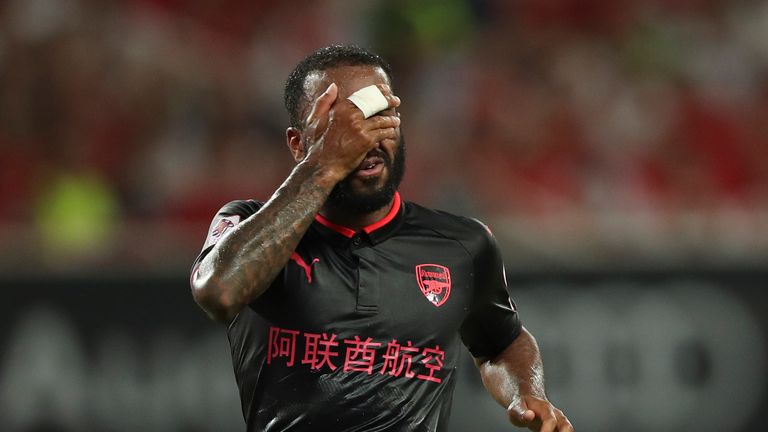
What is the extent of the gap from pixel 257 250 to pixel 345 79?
619 millimetres

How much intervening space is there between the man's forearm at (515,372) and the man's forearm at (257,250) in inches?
37.2

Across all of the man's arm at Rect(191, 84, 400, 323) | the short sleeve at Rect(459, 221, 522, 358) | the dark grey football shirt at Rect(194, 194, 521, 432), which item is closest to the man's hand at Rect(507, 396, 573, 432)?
the dark grey football shirt at Rect(194, 194, 521, 432)

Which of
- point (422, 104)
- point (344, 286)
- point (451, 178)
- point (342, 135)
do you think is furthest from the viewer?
point (422, 104)

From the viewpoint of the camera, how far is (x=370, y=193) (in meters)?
3.53

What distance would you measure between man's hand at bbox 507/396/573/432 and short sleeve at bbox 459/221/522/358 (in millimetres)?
380

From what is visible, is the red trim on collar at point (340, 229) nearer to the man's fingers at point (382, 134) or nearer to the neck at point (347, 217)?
the neck at point (347, 217)

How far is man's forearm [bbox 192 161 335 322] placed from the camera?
10.3 feet

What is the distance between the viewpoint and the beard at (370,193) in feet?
11.5

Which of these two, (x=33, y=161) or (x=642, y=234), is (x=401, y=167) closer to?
(x=642, y=234)

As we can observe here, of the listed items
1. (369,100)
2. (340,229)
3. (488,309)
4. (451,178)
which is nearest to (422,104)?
(451,178)

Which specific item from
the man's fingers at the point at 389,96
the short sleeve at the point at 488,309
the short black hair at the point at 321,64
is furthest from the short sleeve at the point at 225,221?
the short sleeve at the point at 488,309

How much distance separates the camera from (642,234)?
25.2ft

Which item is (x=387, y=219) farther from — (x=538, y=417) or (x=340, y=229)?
(x=538, y=417)

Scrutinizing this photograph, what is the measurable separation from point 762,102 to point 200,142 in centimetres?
467
